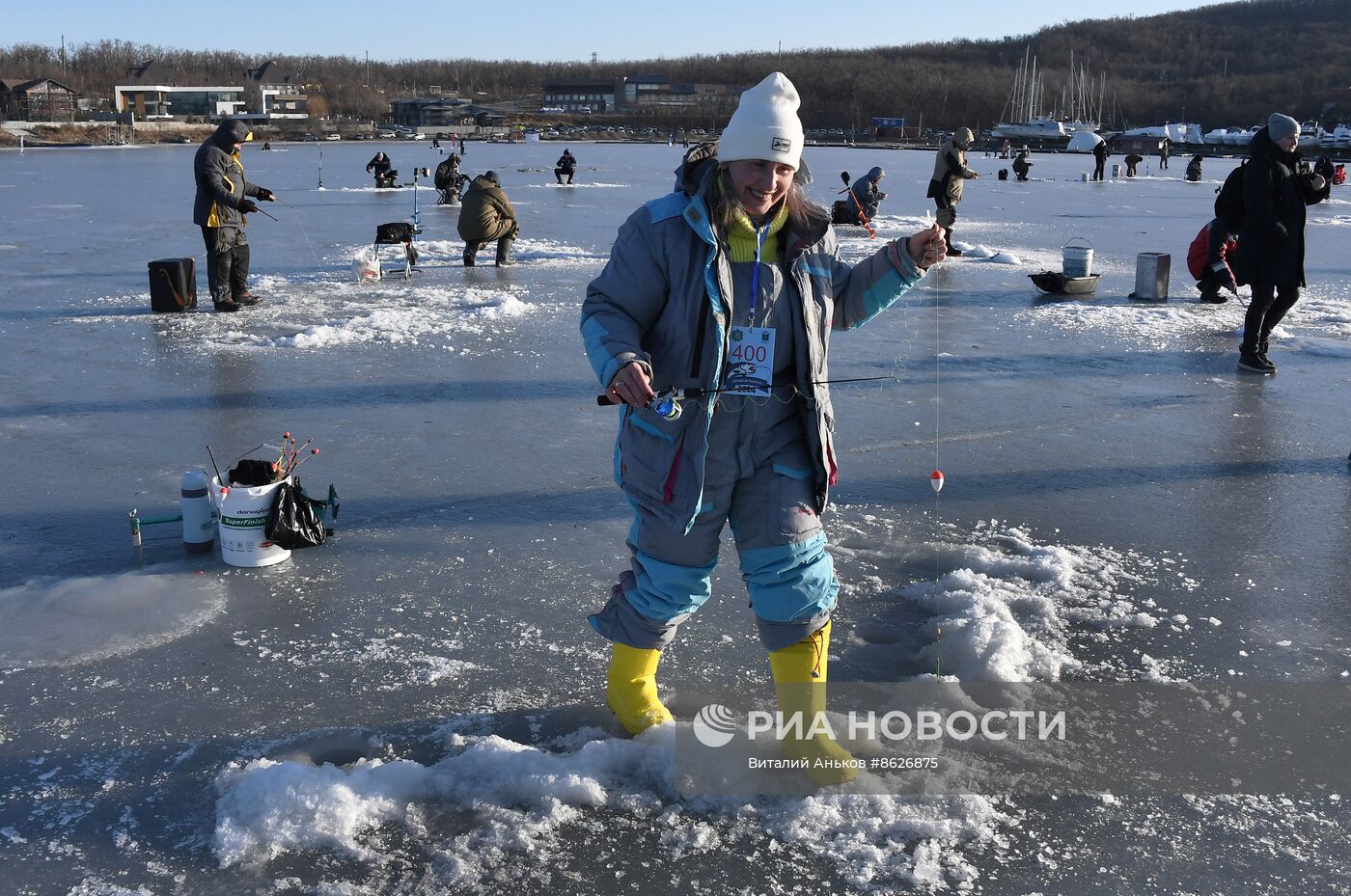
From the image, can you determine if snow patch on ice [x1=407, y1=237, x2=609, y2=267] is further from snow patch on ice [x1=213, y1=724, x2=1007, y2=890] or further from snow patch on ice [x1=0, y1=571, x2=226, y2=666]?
snow patch on ice [x1=213, y1=724, x2=1007, y2=890]

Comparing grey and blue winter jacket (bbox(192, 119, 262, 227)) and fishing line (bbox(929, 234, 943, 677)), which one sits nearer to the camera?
fishing line (bbox(929, 234, 943, 677))

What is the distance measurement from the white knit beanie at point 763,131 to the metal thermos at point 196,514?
287cm

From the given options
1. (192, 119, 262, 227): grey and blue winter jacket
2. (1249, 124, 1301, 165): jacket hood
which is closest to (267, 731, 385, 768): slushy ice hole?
(1249, 124, 1301, 165): jacket hood

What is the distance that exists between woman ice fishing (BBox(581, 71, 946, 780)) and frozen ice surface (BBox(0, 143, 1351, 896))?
56cm

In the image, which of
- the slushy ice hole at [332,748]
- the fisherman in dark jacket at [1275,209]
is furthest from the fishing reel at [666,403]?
the fisherman in dark jacket at [1275,209]

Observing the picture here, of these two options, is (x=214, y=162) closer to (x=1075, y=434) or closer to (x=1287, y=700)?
(x=1075, y=434)

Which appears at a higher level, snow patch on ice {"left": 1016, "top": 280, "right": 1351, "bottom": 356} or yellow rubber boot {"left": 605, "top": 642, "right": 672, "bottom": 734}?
snow patch on ice {"left": 1016, "top": 280, "right": 1351, "bottom": 356}

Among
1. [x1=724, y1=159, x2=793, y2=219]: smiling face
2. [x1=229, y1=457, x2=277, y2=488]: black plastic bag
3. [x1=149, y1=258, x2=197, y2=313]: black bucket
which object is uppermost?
[x1=724, y1=159, x2=793, y2=219]: smiling face

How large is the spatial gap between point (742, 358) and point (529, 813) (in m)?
1.29

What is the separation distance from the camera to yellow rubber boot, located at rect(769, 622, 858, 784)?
10.7ft

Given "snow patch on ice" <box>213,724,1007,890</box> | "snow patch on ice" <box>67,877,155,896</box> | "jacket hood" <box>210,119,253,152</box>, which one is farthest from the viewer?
"jacket hood" <box>210,119,253,152</box>

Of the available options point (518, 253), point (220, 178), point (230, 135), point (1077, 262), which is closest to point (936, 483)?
point (220, 178)

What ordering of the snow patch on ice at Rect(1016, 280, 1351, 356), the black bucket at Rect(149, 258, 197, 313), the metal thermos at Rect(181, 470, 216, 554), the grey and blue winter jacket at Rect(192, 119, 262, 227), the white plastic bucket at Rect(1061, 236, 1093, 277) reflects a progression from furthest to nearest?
the white plastic bucket at Rect(1061, 236, 1093, 277) → the black bucket at Rect(149, 258, 197, 313) → the grey and blue winter jacket at Rect(192, 119, 262, 227) → the snow patch on ice at Rect(1016, 280, 1351, 356) → the metal thermos at Rect(181, 470, 216, 554)

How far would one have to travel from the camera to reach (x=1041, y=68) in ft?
529
